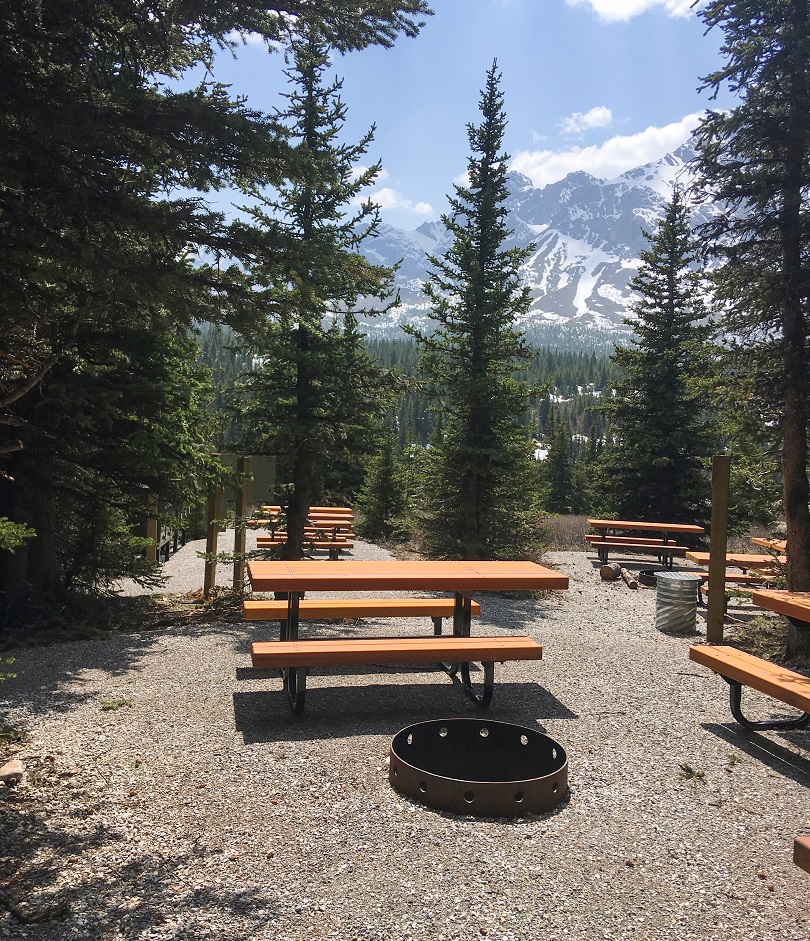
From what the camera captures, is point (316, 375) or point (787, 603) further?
point (316, 375)

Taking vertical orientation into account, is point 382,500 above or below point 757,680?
above

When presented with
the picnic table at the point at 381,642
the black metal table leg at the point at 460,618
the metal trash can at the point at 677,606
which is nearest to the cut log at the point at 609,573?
the metal trash can at the point at 677,606

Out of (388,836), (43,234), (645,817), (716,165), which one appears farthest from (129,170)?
(716,165)

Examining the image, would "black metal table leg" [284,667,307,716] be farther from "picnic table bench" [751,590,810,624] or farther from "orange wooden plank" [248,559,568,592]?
"picnic table bench" [751,590,810,624]

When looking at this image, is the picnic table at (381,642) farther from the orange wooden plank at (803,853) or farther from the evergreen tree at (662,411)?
the evergreen tree at (662,411)

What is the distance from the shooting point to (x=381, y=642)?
588 centimetres

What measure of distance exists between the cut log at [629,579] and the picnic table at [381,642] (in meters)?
7.66

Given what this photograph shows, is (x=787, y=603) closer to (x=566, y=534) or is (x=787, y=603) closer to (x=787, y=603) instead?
(x=787, y=603)

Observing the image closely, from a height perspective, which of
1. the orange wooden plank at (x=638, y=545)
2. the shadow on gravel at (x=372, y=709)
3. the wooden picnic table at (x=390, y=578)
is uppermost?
the wooden picnic table at (x=390, y=578)

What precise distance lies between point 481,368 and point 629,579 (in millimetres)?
5051

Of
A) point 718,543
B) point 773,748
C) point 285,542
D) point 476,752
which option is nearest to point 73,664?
point 476,752

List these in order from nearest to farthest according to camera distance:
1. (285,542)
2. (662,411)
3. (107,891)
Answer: (107,891) < (285,542) < (662,411)

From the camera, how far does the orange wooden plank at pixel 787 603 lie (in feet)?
18.2

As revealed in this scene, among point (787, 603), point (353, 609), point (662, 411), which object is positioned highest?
point (662, 411)
